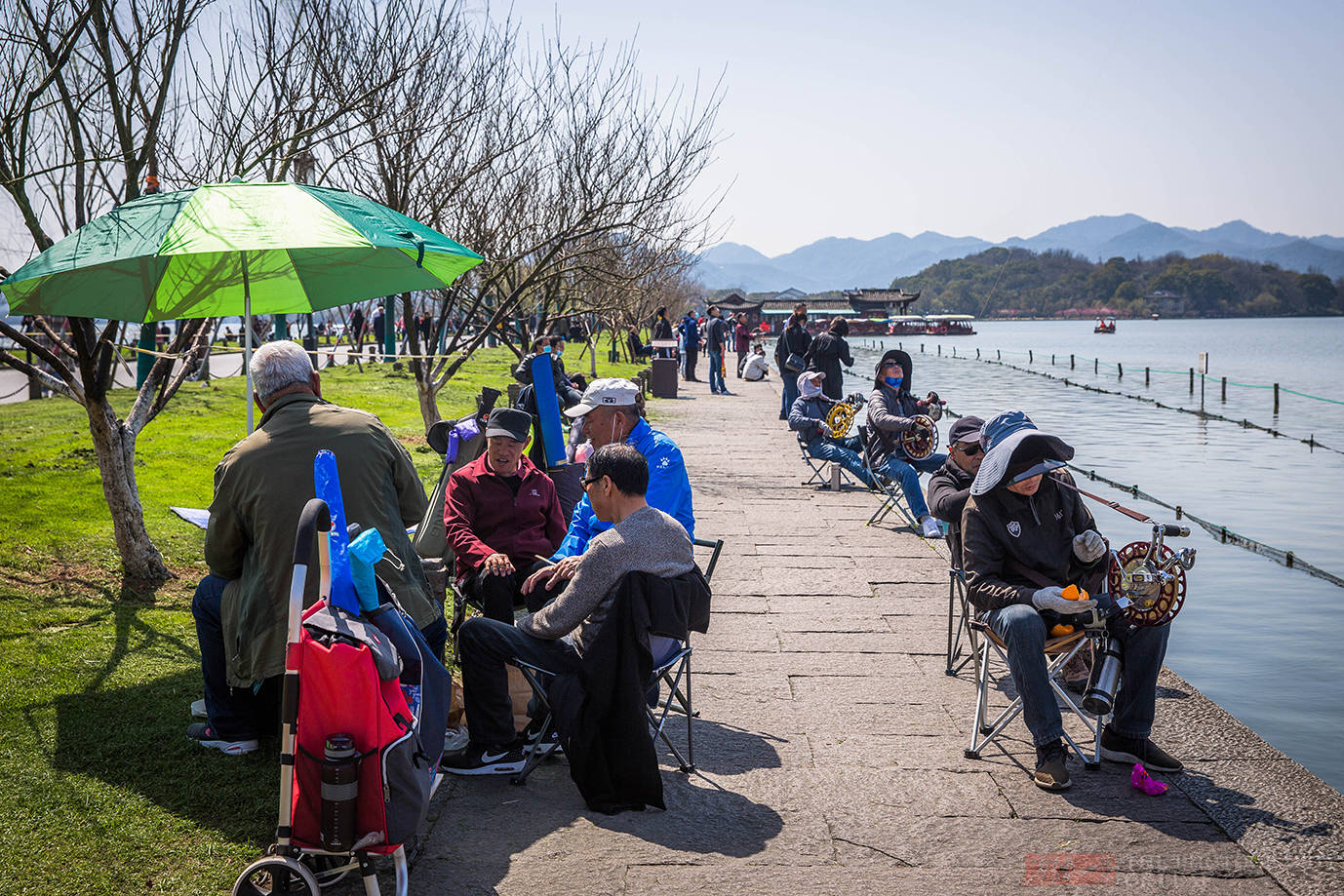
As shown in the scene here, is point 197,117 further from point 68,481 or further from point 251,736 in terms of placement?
point 251,736

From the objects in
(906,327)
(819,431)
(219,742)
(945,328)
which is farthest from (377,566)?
(945,328)

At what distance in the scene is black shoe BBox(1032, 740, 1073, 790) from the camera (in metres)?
4.40

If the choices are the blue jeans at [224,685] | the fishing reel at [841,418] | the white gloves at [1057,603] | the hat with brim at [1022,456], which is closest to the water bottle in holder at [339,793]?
the blue jeans at [224,685]

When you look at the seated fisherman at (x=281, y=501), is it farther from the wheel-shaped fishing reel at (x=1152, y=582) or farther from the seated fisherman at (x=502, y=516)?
the wheel-shaped fishing reel at (x=1152, y=582)

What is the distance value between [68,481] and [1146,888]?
985cm

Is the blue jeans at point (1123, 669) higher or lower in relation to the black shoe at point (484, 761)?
higher

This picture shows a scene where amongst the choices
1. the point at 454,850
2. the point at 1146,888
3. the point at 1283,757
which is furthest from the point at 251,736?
the point at 1283,757

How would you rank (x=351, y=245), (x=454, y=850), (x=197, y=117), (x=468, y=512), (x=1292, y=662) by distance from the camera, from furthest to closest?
(x=197, y=117)
(x=1292, y=662)
(x=468, y=512)
(x=351, y=245)
(x=454, y=850)

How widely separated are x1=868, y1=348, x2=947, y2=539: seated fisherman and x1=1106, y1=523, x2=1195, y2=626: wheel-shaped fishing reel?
5.60m

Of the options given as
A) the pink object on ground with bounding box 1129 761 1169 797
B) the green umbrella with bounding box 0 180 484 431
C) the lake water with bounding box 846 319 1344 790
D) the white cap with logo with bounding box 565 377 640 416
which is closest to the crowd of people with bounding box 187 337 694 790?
the green umbrella with bounding box 0 180 484 431

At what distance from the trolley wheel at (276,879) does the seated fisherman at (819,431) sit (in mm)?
9215

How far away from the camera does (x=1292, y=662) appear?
7.58m

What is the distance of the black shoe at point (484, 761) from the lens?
458 centimetres

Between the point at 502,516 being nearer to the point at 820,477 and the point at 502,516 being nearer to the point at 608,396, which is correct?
the point at 608,396
